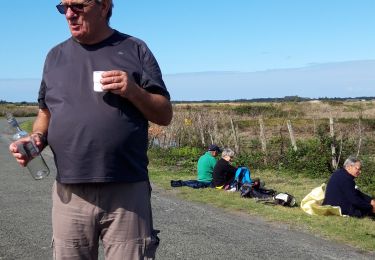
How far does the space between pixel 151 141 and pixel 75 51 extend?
19153 millimetres

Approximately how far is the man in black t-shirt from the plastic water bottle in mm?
38

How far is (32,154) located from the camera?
2.45 m

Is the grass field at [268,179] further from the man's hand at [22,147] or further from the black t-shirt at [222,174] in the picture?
the man's hand at [22,147]

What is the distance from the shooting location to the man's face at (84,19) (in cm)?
235

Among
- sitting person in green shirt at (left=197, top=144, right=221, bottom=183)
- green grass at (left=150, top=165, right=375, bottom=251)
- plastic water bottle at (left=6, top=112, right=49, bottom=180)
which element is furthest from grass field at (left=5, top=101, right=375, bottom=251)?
plastic water bottle at (left=6, top=112, right=49, bottom=180)

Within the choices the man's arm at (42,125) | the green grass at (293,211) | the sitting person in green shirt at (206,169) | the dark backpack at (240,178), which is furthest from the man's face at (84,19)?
the sitting person in green shirt at (206,169)

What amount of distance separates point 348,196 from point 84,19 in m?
6.75

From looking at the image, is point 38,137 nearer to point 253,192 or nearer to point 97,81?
point 97,81

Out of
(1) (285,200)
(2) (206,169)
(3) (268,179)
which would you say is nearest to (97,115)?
(1) (285,200)

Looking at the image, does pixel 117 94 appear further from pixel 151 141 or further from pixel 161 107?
pixel 151 141

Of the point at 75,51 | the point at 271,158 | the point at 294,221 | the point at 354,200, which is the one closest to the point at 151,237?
the point at 75,51

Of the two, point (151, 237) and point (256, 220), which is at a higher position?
point (151, 237)

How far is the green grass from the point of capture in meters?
6.91

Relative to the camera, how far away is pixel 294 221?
7.72 metres
